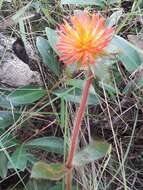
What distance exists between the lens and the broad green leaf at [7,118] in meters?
1.06

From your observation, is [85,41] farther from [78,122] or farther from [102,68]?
[78,122]

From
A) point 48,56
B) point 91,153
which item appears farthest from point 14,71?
point 91,153

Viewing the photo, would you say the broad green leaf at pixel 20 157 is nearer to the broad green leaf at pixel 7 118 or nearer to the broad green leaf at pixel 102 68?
the broad green leaf at pixel 7 118

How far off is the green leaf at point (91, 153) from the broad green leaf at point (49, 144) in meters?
0.20

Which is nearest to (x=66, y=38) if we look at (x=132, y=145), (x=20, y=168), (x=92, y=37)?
(x=92, y=37)

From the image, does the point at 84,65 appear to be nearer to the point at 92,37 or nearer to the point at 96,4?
the point at 92,37

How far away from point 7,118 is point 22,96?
0.07 metres

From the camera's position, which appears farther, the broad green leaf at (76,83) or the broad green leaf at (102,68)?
the broad green leaf at (76,83)

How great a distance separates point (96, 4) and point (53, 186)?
56 centimetres

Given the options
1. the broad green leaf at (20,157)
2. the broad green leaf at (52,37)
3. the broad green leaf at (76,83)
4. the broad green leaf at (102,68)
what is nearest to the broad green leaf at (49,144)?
the broad green leaf at (20,157)

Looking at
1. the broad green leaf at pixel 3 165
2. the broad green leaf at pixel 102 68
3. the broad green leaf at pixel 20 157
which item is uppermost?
the broad green leaf at pixel 102 68

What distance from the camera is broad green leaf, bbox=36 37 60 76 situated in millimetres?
1133

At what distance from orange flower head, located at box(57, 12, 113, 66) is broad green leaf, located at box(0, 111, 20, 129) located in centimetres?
46

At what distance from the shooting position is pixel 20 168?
3.13ft
